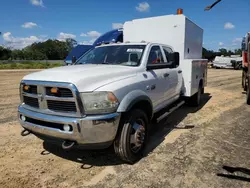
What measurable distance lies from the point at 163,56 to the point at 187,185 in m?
3.02

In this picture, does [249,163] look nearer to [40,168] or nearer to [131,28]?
[40,168]

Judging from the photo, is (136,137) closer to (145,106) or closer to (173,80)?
(145,106)

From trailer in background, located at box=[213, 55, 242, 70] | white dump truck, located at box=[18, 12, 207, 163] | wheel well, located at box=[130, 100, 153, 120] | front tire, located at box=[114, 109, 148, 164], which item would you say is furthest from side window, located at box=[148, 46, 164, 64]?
trailer in background, located at box=[213, 55, 242, 70]

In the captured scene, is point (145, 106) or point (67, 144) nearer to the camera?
point (67, 144)

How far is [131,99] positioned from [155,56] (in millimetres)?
1735

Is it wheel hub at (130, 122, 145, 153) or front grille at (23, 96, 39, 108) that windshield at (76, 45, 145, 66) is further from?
front grille at (23, 96, 39, 108)

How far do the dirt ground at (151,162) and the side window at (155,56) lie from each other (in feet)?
5.29

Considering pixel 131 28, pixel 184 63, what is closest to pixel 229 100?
pixel 184 63

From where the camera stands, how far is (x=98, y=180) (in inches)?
137

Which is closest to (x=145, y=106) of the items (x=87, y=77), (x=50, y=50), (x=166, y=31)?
(x=87, y=77)

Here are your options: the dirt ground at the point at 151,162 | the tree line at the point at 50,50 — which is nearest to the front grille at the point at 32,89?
the dirt ground at the point at 151,162

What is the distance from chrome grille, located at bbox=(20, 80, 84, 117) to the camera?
3.32m

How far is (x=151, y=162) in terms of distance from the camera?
159 inches

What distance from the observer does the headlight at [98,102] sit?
3.34 metres
